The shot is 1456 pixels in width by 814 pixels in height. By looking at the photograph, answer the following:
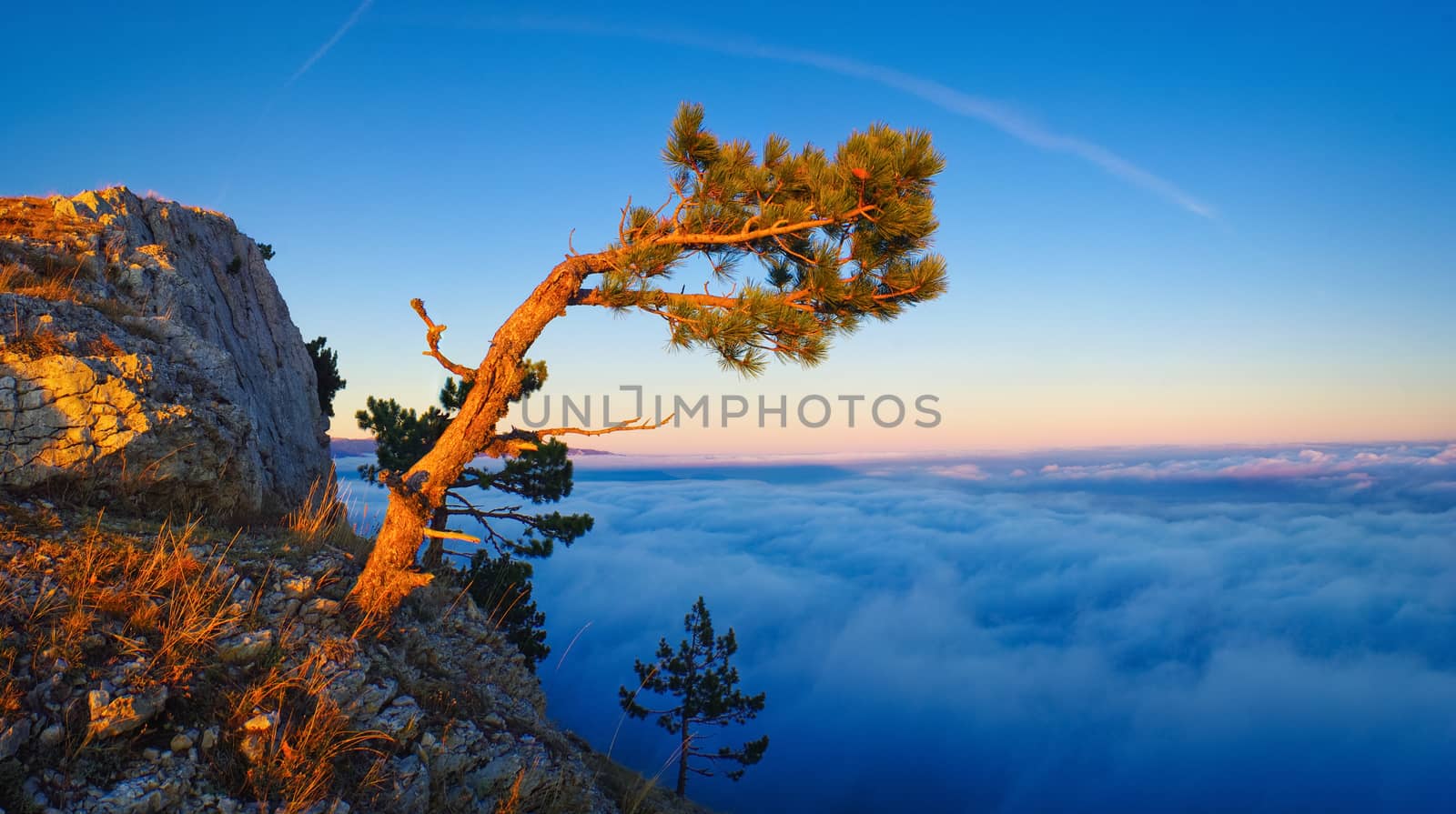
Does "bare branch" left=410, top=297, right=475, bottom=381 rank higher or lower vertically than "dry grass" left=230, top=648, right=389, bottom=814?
higher

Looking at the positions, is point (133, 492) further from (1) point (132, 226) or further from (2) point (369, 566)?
(1) point (132, 226)

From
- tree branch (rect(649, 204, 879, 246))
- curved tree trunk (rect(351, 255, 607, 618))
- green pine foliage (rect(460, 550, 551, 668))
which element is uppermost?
tree branch (rect(649, 204, 879, 246))

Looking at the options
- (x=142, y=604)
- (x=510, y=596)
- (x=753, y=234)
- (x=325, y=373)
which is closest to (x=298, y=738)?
(x=142, y=604)

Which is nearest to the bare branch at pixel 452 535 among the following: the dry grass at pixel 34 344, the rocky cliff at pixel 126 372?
the rocky cliff at pixel 126 372

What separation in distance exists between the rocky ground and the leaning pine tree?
859mm

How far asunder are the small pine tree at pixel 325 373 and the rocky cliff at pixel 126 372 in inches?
269

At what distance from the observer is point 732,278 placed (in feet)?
25.0

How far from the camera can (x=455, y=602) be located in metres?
8.28

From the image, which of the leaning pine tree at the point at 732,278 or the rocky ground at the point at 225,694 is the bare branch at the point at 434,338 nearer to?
the leaning pine tree at the point at 732,278

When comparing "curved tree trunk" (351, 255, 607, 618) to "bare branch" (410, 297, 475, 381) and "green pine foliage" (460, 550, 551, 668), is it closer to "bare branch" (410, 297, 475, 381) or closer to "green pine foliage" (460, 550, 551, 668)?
"bare branch" (410, 297, 475, 381)

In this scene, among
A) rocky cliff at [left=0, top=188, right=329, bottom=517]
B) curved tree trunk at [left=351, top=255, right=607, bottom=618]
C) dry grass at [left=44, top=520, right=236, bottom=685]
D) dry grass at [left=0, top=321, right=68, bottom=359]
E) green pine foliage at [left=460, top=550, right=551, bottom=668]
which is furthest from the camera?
green pine foliage at [left=460, top=550, right=551, bottom=668]

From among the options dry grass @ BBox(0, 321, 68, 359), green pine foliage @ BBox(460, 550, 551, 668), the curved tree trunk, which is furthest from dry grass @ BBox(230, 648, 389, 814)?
green pine foliage @ BBox(460, 550, 551, 668)

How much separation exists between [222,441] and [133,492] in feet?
3.19

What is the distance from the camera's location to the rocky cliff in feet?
21.3
